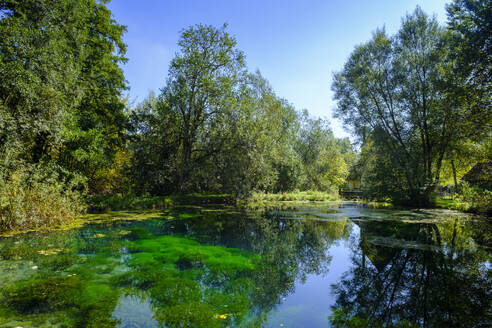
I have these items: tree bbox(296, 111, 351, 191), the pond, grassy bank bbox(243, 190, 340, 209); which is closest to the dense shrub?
the pond

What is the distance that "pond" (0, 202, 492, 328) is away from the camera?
11.2ft

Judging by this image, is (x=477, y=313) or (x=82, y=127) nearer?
(x=477, y=313)

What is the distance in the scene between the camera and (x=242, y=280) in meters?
4.87

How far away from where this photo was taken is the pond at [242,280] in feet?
11.2

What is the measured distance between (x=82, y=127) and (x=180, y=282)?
1368 cm

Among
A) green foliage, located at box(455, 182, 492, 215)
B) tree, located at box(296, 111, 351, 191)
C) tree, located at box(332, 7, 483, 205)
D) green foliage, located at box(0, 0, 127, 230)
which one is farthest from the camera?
tree, located at box(296, 111, 351, 191)

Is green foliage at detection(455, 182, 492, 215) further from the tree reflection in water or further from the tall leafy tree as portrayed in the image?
the tree reflection in water

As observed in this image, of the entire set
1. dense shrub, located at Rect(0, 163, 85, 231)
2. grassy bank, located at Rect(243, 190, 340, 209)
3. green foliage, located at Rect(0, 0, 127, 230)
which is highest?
green foliage, located at Rect(0, 0, 127, 230)

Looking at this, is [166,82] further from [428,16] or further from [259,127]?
[428,16]

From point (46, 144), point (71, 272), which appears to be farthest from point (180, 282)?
point (46, 144)

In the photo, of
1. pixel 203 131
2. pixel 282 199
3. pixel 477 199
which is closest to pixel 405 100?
pixel 477 199

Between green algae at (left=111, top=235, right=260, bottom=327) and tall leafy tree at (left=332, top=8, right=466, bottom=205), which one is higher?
tall leafy tree at (left=332, top=8, right=466, bottom=205)

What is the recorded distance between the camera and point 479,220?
11.9 metres

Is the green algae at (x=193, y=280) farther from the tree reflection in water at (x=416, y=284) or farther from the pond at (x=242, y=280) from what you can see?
the tree reflection in water at (x=416, y=284)
